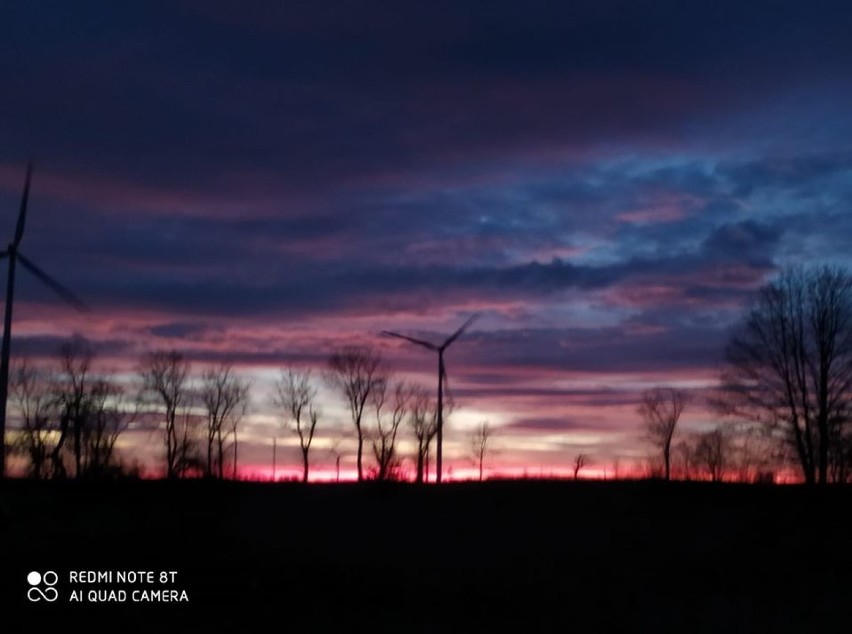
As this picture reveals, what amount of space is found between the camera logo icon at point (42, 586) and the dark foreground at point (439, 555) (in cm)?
30

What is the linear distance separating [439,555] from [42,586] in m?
18.0

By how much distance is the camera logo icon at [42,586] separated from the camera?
3177cm

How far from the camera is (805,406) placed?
9588 cm

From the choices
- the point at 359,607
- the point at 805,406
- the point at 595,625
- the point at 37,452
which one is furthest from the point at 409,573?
the point at 37,452

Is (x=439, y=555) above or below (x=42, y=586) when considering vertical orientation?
above

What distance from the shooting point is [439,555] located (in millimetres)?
46062

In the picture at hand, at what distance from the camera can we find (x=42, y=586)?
108 ft

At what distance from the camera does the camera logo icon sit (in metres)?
31.8

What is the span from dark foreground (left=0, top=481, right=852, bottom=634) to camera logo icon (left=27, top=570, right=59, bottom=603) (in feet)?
0.97

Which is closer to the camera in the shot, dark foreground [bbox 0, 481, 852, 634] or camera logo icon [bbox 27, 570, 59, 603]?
camera logo icon [bbox 27, 570, 59, 603]

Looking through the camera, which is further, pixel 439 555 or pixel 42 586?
pixel 439 555

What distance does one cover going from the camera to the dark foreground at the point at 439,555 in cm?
3275

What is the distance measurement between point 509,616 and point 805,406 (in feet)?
227

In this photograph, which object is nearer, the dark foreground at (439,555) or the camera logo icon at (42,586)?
the camera logo icon at (42,586)
